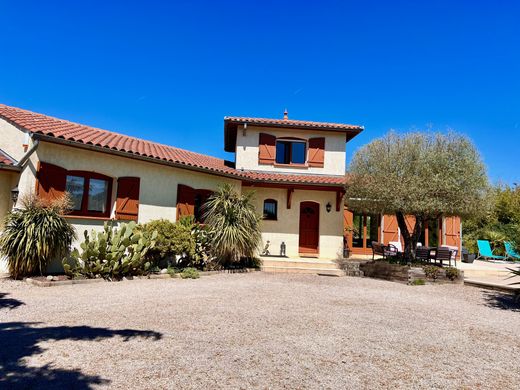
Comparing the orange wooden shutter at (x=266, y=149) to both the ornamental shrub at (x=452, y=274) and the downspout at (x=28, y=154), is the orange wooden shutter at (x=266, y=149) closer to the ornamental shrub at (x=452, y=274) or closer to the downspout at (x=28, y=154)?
the ornamental shrub at (x=452, y=274)

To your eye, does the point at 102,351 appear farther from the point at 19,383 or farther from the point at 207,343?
the point at 207,343

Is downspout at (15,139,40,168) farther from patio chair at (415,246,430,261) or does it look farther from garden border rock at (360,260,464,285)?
patio chair at (415,246,430,261)

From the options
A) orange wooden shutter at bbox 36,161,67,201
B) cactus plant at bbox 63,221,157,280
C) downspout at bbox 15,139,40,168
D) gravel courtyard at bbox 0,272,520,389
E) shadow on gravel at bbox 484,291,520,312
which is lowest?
shadow on gravel at bbox 484,291,520,312

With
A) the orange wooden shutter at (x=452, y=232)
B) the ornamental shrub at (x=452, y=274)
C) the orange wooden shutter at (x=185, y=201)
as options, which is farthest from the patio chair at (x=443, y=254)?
the orange wooden shutter at (x=185, y=201)

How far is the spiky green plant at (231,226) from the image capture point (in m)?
10.3

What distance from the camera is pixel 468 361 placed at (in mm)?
3943

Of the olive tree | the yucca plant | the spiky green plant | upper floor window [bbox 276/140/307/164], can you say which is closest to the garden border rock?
the olive tree

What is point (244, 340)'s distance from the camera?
427cm

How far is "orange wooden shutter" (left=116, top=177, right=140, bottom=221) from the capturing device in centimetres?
967

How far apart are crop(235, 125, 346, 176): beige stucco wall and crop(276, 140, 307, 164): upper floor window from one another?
0.43 metres

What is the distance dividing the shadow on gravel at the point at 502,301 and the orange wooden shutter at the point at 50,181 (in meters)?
10.9

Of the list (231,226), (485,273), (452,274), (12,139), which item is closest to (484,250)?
(485,273)

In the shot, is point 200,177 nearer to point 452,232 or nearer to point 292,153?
point 292,153

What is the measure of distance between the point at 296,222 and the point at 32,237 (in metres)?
9.65
